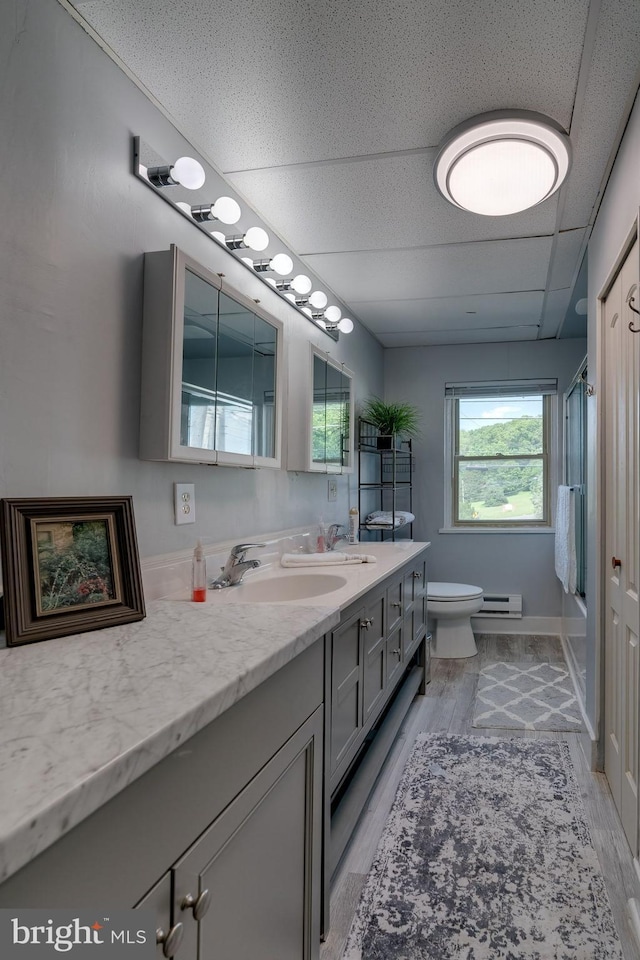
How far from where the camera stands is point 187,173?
5.26 ft

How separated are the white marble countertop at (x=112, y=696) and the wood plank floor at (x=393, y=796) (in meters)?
0.87

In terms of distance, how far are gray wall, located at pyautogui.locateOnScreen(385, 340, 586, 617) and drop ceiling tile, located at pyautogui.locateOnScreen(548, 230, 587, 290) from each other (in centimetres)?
124

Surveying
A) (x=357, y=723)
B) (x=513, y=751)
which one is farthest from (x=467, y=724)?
(x=357, y=723)

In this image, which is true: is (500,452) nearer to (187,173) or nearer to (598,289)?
(598,289)

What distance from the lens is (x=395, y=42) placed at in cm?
146

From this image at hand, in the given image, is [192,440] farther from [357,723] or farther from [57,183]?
[357,723]

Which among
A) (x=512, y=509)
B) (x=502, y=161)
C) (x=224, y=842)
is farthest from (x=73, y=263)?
(x=512, y=509)

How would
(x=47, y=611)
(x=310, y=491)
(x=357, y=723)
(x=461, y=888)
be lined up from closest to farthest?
(x=47, y=611) < (x=461, y=888) < (x=357, y=723) < (x=310, y=491)

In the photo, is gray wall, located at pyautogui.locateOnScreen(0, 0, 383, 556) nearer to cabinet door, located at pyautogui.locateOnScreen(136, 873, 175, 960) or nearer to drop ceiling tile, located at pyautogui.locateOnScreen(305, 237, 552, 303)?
cabinet door, located at pyautogui.locateOnScreen(136, 873, 175, 960)

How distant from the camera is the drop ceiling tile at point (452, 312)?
137 inches

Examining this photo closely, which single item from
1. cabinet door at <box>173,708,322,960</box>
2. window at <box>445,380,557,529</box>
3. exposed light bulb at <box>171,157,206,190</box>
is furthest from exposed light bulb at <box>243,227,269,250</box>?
window at <box>445,380,557,529</box>

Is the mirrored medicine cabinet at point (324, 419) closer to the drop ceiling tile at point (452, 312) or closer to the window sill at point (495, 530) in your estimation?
the drop ceiling tile at point (452, 312)

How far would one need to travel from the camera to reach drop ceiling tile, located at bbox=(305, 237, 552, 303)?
2.74 meters

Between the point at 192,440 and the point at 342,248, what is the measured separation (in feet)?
4.87
